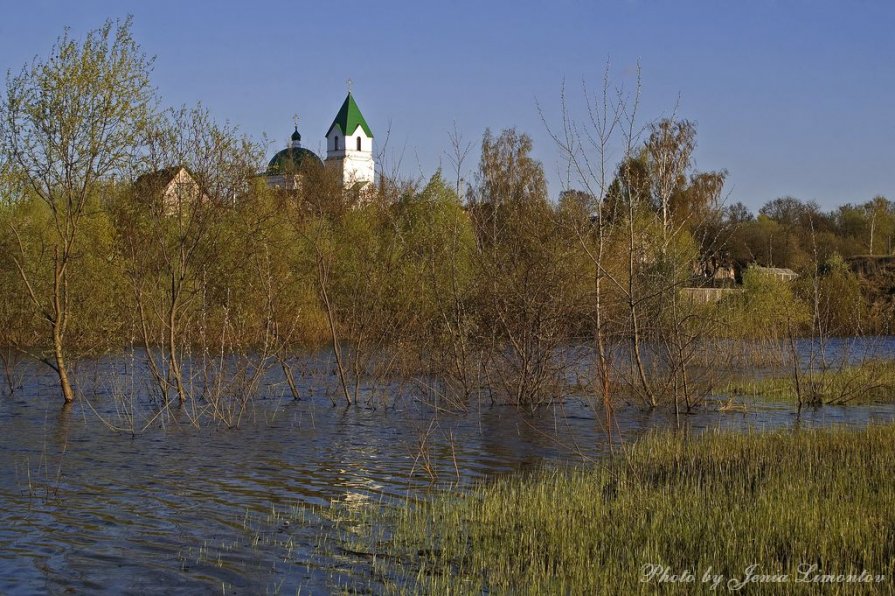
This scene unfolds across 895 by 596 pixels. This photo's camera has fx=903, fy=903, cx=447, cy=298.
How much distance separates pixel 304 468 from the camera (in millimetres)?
12656

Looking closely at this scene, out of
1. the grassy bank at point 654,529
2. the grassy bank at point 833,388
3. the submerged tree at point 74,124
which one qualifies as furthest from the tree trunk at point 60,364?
the grassy bank at point 833,388

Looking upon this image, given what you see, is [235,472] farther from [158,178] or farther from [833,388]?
[833,388]

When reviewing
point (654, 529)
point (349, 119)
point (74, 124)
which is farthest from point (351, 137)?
point (654, 529)

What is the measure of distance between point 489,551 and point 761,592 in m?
2.38

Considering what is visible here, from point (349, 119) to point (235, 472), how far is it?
92375mm

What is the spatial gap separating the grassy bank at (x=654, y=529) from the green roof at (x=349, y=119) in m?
93.5

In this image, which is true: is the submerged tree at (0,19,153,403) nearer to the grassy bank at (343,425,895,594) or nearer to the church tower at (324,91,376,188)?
the grassy bank at (343,425,895,594)

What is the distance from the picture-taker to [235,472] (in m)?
12.2

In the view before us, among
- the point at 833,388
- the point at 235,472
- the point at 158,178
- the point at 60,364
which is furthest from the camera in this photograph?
the point at 833,388

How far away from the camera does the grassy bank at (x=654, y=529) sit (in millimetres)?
6672

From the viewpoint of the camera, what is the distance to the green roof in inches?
3988

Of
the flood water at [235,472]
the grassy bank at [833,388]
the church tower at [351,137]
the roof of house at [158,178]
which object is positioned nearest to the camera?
the flood water at [235,472]

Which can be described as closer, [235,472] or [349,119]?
[235,472]

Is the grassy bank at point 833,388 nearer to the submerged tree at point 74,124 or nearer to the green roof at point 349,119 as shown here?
the submerged tree at point 74,124
